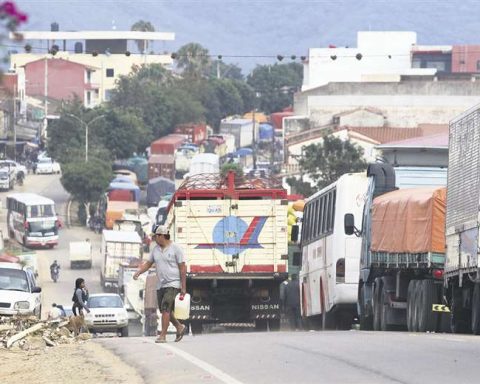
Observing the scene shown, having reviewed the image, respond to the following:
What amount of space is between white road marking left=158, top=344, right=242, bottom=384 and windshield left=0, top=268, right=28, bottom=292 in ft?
46.0

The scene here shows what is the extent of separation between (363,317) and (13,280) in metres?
8.25

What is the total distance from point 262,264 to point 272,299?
77 centimetres

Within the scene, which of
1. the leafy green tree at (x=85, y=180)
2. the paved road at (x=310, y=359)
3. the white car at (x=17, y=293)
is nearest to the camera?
the paved road at (x=310, y=359)

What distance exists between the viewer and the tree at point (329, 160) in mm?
93062

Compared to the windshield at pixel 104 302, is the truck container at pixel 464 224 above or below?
above

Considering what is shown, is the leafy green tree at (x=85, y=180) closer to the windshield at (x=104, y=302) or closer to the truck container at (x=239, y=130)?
the truck container at (x=239, y=130)

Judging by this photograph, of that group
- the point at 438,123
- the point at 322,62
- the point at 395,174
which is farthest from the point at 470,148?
the point at 322,62

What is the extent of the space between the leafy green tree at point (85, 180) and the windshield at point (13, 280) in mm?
81586

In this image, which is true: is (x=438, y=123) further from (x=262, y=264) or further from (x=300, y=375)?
(x=300, y=375)

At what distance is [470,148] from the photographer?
25609mm

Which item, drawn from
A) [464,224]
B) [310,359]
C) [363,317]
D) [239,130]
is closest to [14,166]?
[239,130]

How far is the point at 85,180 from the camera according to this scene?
118 m

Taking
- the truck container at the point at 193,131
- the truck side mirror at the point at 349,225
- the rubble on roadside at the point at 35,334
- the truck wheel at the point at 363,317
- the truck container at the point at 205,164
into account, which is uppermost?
the truck container at the point at 193,131

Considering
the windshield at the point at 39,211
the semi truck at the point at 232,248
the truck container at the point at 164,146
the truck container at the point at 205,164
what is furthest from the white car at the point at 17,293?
the truck container at the point at 164,146
